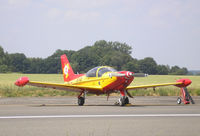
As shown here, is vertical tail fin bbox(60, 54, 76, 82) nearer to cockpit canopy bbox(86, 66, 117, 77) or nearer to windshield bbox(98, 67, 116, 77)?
cockpit canopy bbox(86, 66, 117, 77)

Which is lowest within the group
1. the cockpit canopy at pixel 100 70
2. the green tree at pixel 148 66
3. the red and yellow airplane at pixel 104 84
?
the red and yellow airplane at pixel 104 84

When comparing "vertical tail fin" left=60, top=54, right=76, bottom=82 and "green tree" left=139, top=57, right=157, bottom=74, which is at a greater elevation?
"green tree" left=139, top=57, right=157, bottom=74

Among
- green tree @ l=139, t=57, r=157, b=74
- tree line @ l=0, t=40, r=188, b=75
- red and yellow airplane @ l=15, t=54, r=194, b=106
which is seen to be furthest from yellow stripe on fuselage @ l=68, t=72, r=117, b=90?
green tree @ l=139, t=57, r=157, b=74

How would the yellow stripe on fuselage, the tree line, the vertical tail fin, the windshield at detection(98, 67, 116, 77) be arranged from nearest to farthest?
1. the yellow stripe on fuselage
2. the windshield at detection(98, 67, 116, 77)
3. the vertical tail fin
4. the tree line

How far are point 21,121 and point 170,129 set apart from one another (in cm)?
412

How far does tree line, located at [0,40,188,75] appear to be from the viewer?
247ft

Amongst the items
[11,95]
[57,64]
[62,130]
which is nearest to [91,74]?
[62,130]

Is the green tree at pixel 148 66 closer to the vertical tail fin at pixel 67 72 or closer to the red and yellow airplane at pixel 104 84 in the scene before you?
the vertical tail fin at pixel 67 72

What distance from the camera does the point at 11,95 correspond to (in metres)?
31.4

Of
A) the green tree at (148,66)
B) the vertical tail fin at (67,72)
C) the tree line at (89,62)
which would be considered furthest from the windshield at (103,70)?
the green tree at (148,66)

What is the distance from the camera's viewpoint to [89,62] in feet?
298

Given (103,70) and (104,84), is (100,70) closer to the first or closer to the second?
(103,70)

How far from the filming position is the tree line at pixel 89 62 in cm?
7520

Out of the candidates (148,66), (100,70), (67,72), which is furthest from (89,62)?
(100,70)
